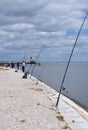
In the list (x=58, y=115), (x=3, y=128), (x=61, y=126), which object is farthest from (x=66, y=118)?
(x=3, y=128)

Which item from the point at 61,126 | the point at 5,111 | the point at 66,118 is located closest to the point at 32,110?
the point at 5,111

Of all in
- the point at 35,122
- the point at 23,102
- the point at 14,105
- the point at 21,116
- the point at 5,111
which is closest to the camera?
the point at 35,122

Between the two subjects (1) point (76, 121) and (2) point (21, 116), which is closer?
(1) point (76, 121)

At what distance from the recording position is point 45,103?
1697 centimetres

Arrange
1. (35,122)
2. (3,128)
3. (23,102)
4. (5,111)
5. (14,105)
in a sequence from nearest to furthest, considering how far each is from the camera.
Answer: (3,128) < (35,122) < (5,111) < (14,105) < (23,102)

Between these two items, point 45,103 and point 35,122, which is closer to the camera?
point 35,122

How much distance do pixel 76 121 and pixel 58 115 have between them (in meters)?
1.21

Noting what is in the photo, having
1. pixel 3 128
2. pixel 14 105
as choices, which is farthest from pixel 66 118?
pixel 14 105

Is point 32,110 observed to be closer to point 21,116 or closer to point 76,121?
point 21,116

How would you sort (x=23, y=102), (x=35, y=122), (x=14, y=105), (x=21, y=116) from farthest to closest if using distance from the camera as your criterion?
(x=23, y=102) → (x=14, y=105) → (x=21, y=116) → (x=35, y=122)

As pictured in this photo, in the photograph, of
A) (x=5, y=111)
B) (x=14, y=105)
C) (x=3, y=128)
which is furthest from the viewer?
(x=14, y=105)

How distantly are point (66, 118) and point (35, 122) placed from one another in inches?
52.3

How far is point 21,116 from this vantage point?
1332 centimetres

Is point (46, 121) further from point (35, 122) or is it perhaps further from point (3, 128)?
point (3, 128)
